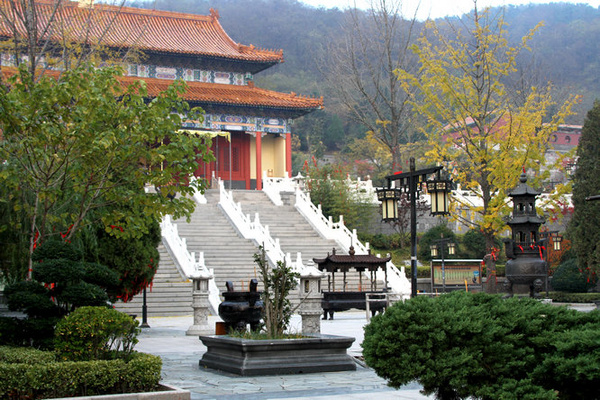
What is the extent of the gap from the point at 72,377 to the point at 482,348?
3835 millimetres

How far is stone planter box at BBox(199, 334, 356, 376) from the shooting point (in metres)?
9.51

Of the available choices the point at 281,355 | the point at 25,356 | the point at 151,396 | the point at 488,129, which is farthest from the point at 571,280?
the point at 25,356

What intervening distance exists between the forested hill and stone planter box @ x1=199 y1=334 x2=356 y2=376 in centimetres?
5890

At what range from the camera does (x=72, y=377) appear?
24.5 feet

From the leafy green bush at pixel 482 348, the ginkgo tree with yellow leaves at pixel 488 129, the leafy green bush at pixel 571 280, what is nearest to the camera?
the leafy green bush at pixel 482 348

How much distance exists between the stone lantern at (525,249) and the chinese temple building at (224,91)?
86.6ft

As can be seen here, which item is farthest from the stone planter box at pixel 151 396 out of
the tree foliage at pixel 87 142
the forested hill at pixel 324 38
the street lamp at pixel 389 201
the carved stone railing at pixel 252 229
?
the forested hill at pixel 324 38

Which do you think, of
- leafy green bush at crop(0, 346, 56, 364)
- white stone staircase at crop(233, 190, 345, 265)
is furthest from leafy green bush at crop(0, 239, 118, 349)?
white stone staircase at crop(233, 190, 345, 265)

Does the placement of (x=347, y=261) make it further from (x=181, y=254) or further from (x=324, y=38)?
(x=324, y=38)

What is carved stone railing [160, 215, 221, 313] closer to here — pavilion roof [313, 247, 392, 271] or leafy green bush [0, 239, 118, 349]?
pavilion roof [313, 247, 392, 271]

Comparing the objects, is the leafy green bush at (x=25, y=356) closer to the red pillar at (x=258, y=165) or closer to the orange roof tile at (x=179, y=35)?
the orange roof tile at (x=179, y=35)

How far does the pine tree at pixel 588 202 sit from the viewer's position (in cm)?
2358

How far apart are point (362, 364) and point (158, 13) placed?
33536 mm

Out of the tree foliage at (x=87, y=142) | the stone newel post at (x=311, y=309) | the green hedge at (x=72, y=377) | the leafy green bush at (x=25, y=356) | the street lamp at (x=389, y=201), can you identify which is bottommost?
the green hedge at (x=72, y=377)
